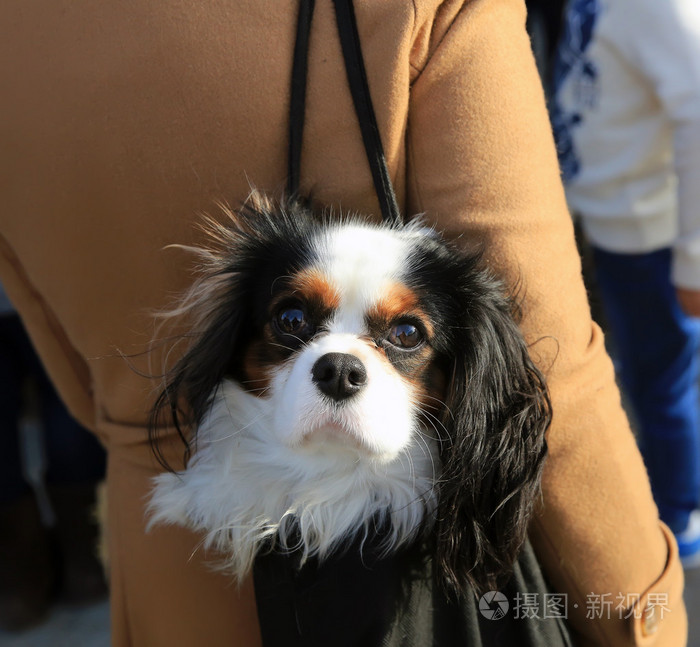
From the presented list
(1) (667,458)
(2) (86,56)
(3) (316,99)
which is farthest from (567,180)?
(2) (86,56)

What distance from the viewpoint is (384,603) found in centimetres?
106

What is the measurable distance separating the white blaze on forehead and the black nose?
0.27 ft

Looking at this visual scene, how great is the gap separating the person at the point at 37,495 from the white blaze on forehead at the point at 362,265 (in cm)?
145

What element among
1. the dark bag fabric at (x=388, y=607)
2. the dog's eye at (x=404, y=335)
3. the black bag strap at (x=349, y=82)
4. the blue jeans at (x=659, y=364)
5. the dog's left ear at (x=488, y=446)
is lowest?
the blue jeans at (x=659, y=364)

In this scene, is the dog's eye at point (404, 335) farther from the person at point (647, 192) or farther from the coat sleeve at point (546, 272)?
the person at point (647, 192)

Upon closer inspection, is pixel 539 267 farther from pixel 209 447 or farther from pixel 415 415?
pixel 209 447

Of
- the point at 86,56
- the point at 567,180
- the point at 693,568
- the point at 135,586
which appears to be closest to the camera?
the point at 86,56

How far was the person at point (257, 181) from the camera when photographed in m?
0.97

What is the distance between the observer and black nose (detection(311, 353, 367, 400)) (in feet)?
3.18

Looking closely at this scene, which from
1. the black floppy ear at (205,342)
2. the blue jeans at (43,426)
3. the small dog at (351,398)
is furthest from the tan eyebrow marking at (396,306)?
the blue jeans at (43,426)

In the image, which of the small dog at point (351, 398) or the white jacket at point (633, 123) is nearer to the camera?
the small dog at point (351, 398)

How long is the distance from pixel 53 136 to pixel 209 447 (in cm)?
53

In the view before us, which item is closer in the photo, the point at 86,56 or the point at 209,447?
the point at 86,56

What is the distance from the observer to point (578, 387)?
109 cm
